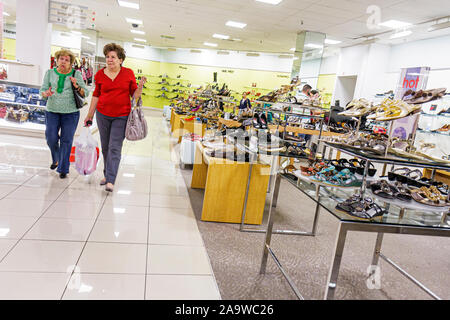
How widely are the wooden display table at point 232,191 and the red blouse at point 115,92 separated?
1.16 meters

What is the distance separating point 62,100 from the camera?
12.0ft

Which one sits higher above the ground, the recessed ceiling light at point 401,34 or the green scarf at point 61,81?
the recessed ceiling light at point 401,34

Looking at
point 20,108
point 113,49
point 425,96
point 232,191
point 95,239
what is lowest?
point 95,239

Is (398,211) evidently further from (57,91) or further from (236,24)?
(236,24)

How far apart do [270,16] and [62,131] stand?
666 centimetres

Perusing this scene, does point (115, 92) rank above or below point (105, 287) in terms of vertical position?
above

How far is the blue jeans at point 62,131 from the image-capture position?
12.3 feet

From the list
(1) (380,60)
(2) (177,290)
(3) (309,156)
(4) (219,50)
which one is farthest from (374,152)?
(4) (219,50)

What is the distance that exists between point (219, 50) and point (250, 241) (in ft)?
51.2

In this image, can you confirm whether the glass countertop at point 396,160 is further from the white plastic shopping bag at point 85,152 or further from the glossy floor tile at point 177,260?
the white plastic shopping bag at point 85,152

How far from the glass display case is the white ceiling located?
433 centimetres

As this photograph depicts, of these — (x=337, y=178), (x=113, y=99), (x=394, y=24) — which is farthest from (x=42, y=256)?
(x=394, y=24)

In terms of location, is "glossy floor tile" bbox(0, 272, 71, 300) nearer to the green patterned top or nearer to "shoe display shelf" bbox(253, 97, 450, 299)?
"shoe display shelf" bbox(253, 97, 450, 299)

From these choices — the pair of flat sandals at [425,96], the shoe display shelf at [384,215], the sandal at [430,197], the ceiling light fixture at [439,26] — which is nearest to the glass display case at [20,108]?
the shoe display shelf at [384,215]
